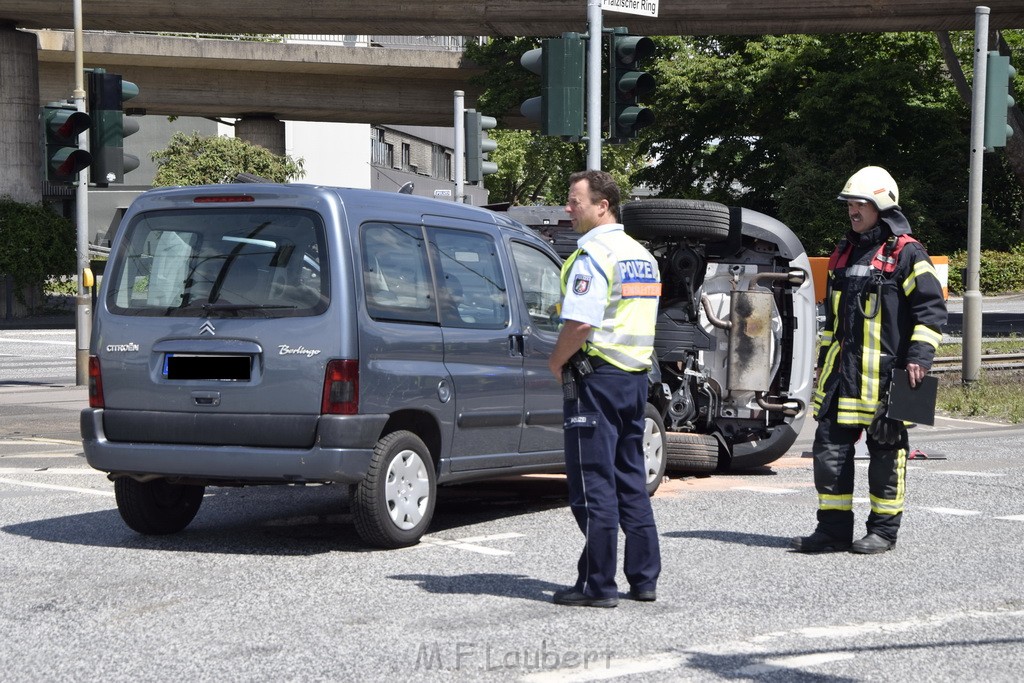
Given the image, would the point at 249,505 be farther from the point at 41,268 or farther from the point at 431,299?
the point at 41,268

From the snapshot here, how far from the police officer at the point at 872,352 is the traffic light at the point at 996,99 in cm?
918

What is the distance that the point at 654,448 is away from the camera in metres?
9.27

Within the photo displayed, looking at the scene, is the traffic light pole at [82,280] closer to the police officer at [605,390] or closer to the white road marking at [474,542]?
the white road marking at [474,542]

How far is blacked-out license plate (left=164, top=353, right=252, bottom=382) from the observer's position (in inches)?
280

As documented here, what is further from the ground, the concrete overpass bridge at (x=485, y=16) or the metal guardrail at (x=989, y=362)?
the concrete overpass bridge at (x=485, y=16)

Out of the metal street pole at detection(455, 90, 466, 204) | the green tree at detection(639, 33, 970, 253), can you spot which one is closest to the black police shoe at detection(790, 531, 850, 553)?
the metal street pole at detection(455, 90, 466, 204)

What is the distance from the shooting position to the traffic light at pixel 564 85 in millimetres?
11594

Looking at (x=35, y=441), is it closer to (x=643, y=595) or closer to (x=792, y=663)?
(x=643, y=595)

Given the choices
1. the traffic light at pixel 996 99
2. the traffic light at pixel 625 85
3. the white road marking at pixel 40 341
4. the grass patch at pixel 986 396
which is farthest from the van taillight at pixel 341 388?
the white road marking at pixel 40 341

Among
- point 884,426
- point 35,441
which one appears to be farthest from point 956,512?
point 35,441

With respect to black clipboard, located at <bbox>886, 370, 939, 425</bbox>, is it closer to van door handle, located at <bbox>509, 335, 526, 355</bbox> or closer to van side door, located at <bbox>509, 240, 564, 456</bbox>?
van side door, located at <bbox>509, 240, 564, 456</bbox>

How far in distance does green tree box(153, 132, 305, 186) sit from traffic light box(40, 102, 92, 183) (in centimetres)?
3320

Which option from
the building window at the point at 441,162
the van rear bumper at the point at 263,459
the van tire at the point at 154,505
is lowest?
the van tire at the point at 154,505

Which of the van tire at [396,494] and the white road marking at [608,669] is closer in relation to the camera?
the white road marking at [608,669]
